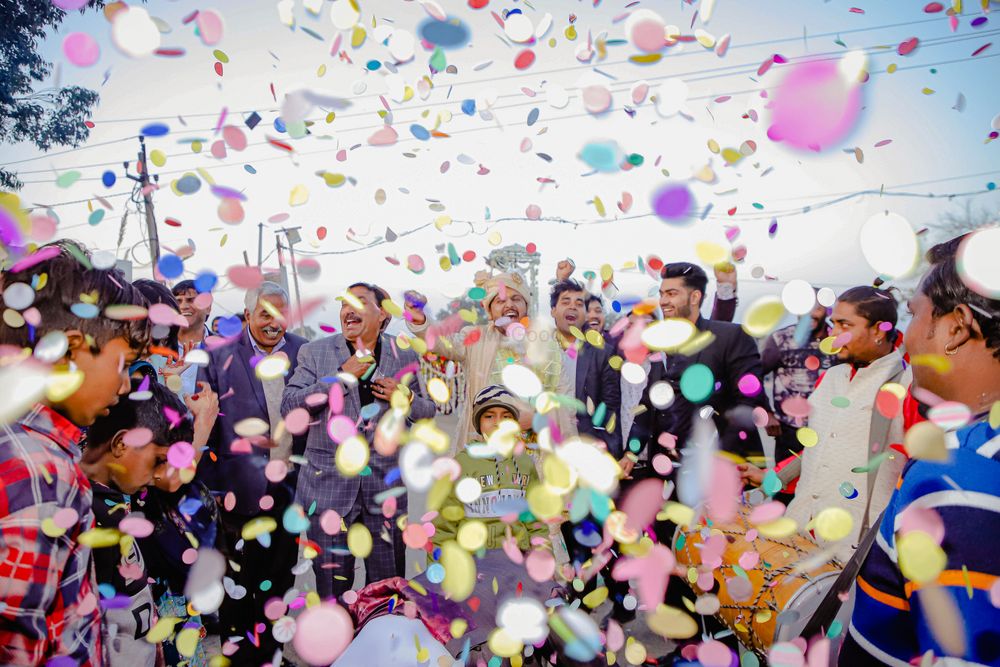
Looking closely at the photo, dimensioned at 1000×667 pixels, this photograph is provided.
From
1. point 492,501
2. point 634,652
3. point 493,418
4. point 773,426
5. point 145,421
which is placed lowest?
point 634,652

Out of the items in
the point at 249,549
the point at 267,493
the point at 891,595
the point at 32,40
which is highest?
the point at 32,40

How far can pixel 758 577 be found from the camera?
2.19m

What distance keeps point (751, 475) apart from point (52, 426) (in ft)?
8.69

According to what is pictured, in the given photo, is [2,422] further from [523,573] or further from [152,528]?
[523,573]

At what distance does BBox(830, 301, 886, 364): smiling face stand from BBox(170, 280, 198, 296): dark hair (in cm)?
362

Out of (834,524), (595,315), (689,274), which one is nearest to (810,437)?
(834,524)

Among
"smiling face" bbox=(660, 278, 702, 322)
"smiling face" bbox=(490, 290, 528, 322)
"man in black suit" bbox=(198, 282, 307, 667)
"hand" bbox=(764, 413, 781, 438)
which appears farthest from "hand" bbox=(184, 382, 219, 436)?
"hand" bbox=(764, 413, 781, 438)

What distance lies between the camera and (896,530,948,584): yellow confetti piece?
942 mm

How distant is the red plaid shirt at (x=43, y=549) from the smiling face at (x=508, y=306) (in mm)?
2304

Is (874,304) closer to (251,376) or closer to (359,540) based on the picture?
(359,540)

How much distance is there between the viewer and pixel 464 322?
3.60 meters

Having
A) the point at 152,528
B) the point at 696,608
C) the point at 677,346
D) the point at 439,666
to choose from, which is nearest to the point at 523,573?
the point at 439,666

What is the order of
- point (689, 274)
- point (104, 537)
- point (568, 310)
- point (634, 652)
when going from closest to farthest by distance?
point (104, 537), point (634, 652), point (689, 274), point (568, 310)

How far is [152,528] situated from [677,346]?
2703 millimetres
